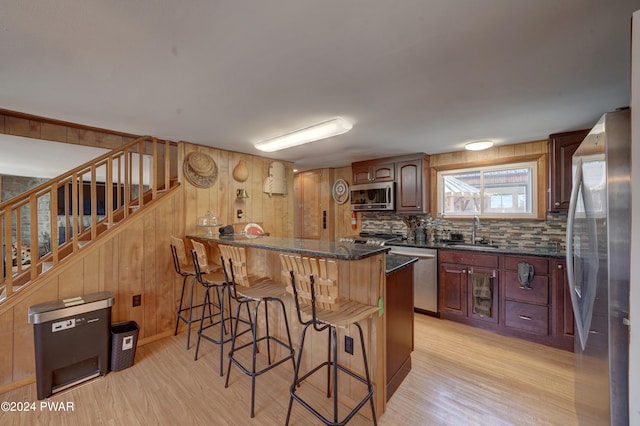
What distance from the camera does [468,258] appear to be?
120 inches

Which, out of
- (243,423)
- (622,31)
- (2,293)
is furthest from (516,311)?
(2,293)

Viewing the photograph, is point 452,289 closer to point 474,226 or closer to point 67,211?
point 474,226

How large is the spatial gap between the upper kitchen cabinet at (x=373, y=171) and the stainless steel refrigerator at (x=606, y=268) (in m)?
2.71

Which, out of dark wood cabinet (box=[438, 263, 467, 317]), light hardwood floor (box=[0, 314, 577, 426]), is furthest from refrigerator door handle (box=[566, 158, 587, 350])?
dark wood cabinet (box=[438, 263, 467, 317])

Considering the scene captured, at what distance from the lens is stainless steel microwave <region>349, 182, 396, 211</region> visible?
3898mm

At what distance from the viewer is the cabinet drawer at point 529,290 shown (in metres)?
2.65

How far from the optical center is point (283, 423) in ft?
5.47

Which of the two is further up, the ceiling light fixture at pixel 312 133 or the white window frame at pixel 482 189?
the ceiling light fixture at pixel 312 133

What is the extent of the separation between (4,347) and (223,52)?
2.77 meters

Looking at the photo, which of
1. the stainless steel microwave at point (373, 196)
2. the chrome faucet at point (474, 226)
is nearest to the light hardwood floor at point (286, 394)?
the chrome faucet at point (474, 226)

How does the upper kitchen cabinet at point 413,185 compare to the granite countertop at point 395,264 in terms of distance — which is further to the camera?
the upper kitchen cabinet at point 413,185

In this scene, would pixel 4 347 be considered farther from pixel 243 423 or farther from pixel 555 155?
pixel 555 155

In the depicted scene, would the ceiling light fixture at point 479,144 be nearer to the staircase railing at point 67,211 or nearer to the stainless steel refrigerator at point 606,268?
the stainless steel refrigerator at point 606,268

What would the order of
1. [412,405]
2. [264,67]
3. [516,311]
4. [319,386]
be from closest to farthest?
[264,67]
[412,405]
[319,386]
[516,311]
